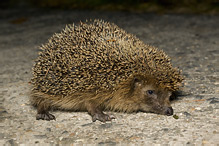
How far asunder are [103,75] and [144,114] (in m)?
0.79

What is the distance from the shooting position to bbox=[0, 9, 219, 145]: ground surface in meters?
3.90

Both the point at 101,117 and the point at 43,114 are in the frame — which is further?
the point at 43,114

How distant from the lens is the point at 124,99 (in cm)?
Result: 449

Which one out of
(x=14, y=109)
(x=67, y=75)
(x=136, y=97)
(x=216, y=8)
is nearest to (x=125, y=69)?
(x=136, y=97)

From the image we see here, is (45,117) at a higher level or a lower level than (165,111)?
lower

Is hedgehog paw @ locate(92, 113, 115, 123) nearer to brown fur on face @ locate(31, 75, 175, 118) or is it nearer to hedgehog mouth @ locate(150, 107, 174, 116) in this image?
brown fur on face @ locate(31, 75, 175, 118)

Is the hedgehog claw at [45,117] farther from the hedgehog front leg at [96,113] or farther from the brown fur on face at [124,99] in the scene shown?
the hedgehog front leg at [96,113]

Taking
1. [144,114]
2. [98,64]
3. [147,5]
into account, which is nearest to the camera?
[98,64]

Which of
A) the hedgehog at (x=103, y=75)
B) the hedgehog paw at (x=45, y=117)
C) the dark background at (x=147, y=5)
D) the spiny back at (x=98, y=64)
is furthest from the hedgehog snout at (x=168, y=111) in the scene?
the dark background at (x=147, y=5)

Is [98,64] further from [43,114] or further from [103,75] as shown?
[43,114]

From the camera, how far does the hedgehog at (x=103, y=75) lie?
13.9 feet

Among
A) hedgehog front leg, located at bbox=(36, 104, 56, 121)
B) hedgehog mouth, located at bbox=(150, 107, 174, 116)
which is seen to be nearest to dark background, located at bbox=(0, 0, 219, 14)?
hedgehog mouth, located at bbox=(150, 107, 174, 116)

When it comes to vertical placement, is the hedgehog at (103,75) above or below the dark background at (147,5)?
below

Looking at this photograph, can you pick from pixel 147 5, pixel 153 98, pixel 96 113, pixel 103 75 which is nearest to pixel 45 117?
pixel 96 113
